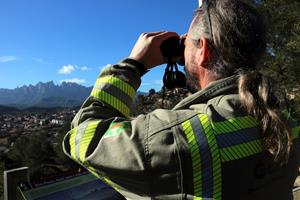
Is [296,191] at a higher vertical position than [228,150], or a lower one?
lower

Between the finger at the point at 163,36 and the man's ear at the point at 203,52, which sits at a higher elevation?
the finger at the point at 163,36

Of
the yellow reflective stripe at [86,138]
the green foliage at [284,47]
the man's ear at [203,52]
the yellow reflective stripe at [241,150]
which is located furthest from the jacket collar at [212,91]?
the green foliage at [284,47]

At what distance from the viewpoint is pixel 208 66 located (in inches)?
58.4

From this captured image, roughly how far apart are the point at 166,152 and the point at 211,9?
0.61m

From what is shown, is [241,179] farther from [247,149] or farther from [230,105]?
[230,105]

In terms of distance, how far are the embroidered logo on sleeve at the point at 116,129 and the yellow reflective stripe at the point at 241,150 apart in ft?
1.06

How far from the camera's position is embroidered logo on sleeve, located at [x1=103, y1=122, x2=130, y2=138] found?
1273mm

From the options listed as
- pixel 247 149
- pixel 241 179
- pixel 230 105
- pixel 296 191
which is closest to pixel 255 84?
pixel 230 105

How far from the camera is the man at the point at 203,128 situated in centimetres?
121

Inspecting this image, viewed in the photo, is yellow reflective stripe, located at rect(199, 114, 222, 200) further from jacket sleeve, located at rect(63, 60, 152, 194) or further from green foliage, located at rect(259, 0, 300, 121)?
green foliage, located at rect(259, 0, 300, 121)

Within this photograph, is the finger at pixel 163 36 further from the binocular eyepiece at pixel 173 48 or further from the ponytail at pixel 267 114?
the ponytail at pixel 267 114

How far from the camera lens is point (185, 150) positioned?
119cm

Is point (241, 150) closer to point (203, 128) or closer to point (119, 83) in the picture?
point (203, 128)

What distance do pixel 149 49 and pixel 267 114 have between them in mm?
546
